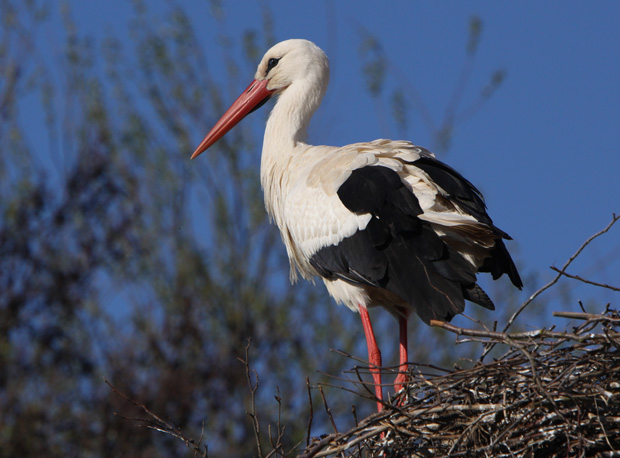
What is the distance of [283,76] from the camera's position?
5.83 meters

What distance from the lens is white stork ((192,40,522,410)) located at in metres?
4.39

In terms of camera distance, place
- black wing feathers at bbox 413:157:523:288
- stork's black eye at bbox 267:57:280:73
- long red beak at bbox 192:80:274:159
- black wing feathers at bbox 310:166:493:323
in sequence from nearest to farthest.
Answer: black wing feathers at bbox 310:166:493:323 → black wing feathers at bbox 413:157:523:288 → stork's black eye at bbox 267:57:280:73 → long red beak at bbox 192:80:274:159

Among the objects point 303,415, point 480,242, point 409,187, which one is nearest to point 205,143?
point 409,187

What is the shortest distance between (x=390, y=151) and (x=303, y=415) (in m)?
6.48

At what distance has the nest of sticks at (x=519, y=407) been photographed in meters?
3.53

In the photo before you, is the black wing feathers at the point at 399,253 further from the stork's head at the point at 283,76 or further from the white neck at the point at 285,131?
the stork's head at the point at 283,76

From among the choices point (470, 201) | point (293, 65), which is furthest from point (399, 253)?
point (293, 65)

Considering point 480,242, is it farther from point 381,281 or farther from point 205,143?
point 205,143

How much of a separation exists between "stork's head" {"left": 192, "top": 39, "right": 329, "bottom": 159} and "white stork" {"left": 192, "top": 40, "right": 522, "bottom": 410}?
5.5 inches

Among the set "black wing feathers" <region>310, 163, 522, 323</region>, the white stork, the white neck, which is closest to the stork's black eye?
the white neck

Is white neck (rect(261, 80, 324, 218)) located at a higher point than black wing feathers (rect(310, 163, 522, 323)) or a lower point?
higher

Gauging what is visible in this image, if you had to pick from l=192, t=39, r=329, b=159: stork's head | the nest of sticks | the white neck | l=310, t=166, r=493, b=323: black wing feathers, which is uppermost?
l=192, t=39, r=329, b=159: stork's head

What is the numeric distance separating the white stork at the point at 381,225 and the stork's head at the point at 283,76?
0.14m

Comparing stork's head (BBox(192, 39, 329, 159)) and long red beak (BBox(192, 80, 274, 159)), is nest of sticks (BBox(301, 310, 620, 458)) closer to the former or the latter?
stork's head (BBox(192, 39, 329, 159))
